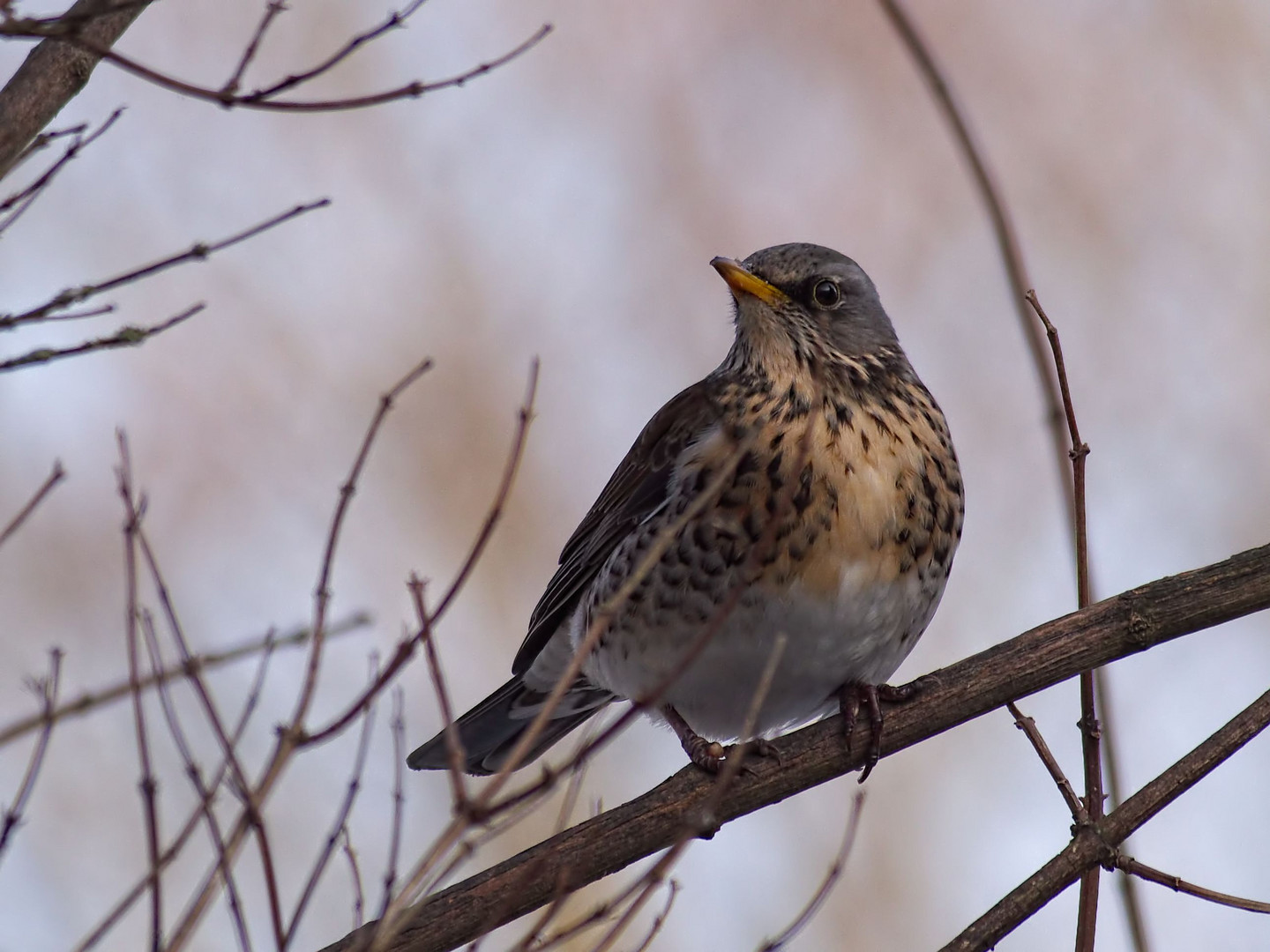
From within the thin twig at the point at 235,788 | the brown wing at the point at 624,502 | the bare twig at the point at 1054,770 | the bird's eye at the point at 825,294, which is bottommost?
the thin twig at the point at 235,788

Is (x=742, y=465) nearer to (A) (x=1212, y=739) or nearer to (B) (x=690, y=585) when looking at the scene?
(B) (x=690, y=585)

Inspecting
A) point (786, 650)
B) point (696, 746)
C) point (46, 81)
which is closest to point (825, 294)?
point (786, 650)

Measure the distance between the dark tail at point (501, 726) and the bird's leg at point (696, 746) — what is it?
2.44 feet

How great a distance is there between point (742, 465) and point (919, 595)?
0.76 meters

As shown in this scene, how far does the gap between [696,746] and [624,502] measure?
1.05 m

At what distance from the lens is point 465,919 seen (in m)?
3.69

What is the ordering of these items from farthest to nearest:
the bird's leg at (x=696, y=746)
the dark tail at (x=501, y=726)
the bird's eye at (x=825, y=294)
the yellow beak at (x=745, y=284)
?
the dark tail at (x=501, y=726) → the bird's eye at (x=825, y=294) → the yellow beak at (x=745, y=284) → the bird's leg at (x=696, y=746)

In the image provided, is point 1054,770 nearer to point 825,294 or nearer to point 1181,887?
point 1181,887

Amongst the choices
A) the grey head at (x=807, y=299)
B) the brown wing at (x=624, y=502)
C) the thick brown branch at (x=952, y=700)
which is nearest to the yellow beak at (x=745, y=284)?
the grey head at (x=807, y=299)

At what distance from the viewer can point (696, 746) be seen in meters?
4.79

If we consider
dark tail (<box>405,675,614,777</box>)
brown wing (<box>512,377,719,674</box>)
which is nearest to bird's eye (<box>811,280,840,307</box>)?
brown wing (<box>512,377,719,674</box>)

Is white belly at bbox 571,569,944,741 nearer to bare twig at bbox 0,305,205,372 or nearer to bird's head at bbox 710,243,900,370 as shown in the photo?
bird's head at bbox 710,243,900,370

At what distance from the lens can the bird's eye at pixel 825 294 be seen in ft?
17.5

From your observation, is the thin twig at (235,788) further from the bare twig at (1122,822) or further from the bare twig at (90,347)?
the bare twig at (1122,822)
